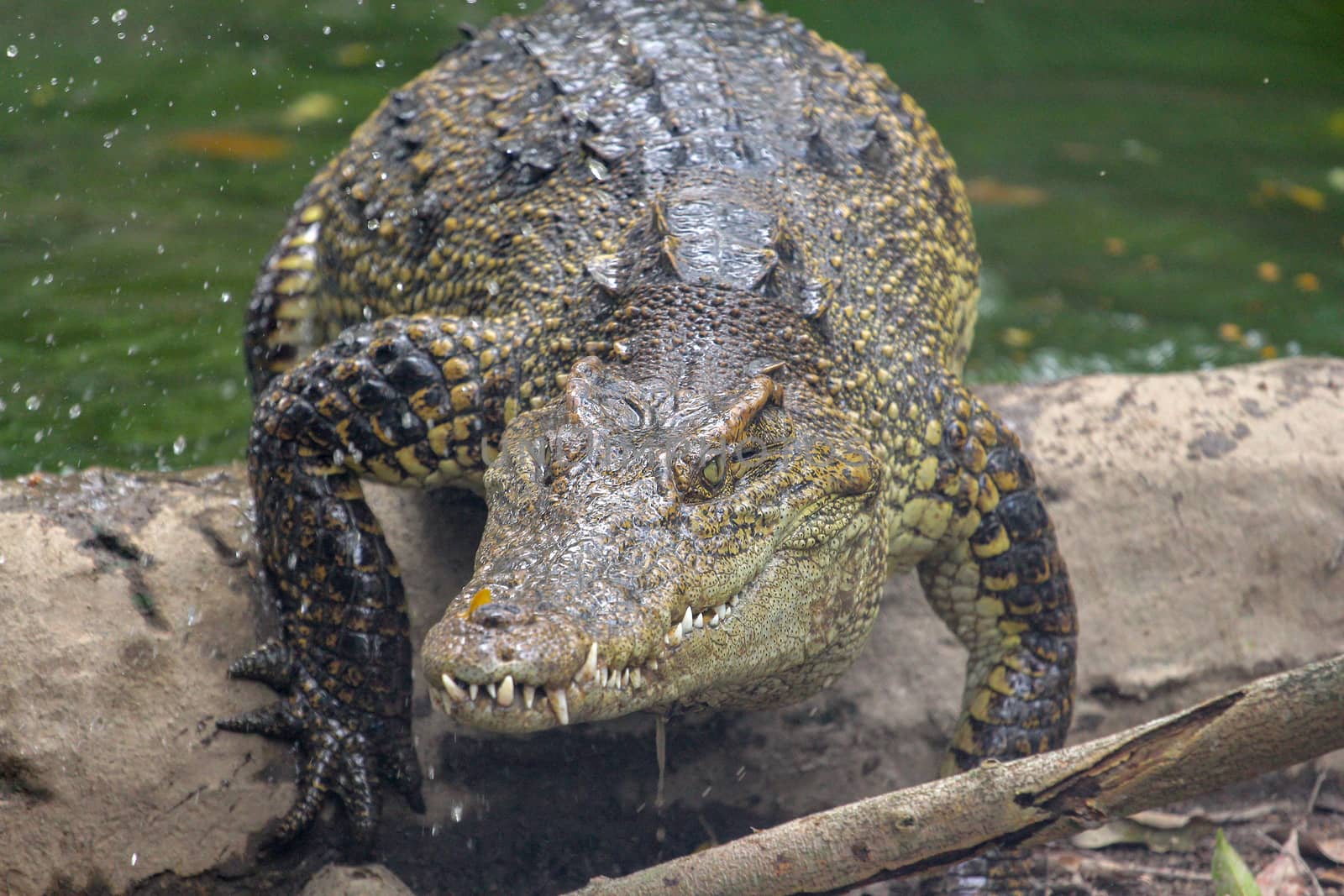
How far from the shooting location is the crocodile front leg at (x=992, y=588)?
365 centimetres

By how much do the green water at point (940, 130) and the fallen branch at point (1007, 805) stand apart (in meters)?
3.69

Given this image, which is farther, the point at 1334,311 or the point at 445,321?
the point at 1334,311

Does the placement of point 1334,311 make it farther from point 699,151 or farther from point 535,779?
point 535,779

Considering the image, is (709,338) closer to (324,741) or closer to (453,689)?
(453,689)

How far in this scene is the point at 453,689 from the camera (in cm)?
225

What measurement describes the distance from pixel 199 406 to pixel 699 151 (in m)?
3.13

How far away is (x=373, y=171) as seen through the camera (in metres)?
4.62

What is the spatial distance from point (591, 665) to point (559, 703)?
0.30ft

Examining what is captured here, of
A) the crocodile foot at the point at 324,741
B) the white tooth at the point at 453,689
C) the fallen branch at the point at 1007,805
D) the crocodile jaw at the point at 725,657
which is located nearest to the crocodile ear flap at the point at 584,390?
the crocodile jaw at the point at 725,657

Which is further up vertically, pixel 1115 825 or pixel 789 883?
pixel 789 883

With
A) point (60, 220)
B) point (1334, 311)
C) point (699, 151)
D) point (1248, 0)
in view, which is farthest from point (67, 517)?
point (1248, 0)

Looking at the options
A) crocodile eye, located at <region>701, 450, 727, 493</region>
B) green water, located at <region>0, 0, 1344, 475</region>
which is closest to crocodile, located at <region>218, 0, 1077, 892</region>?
crocodile eye, located at <region>701, 450, 727, 493</region>

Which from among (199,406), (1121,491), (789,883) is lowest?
(199,406)

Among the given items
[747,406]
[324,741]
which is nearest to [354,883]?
[324,741]
